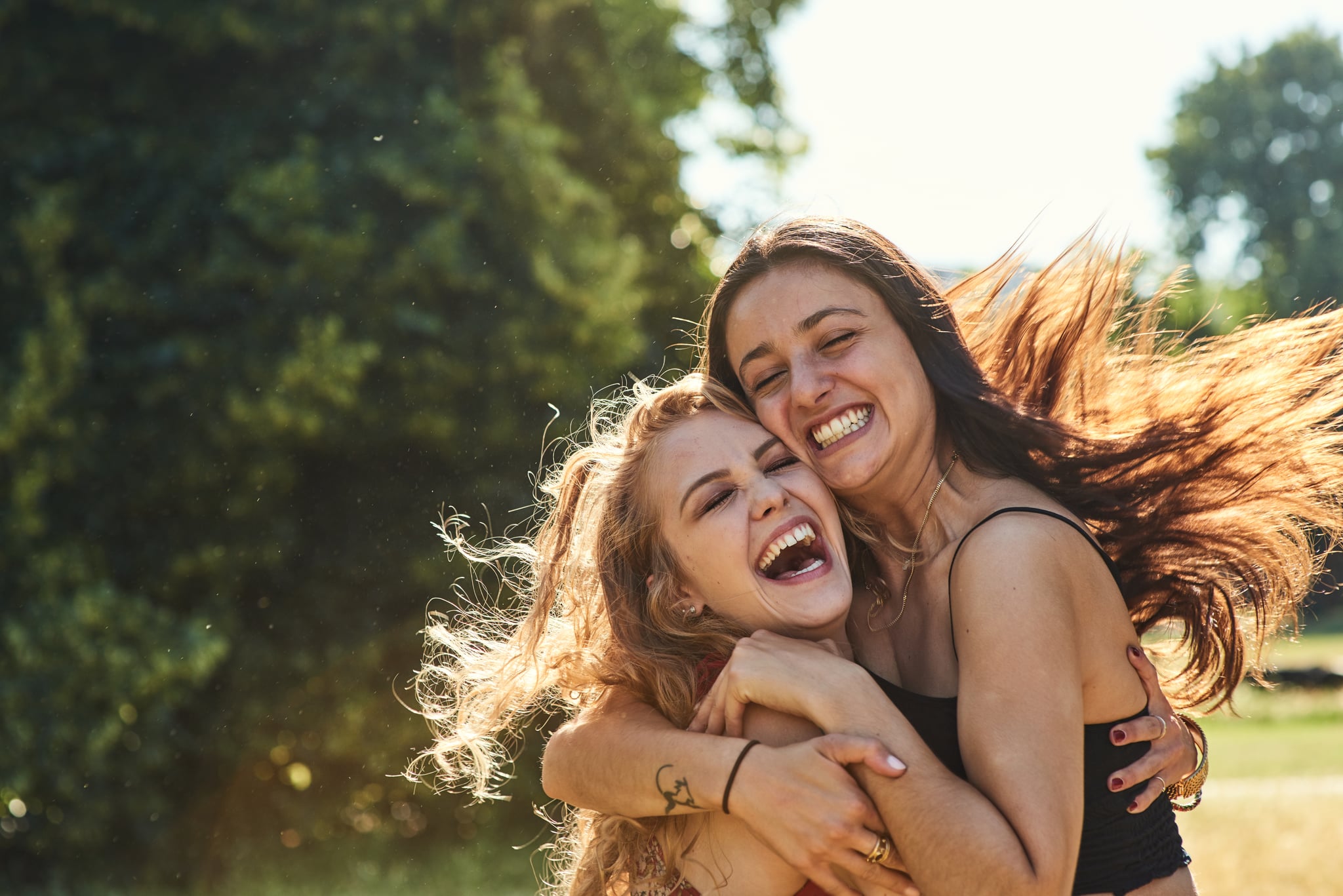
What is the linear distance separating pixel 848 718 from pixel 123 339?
796 cm

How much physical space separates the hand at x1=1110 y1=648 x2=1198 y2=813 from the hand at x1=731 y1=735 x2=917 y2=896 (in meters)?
0.70

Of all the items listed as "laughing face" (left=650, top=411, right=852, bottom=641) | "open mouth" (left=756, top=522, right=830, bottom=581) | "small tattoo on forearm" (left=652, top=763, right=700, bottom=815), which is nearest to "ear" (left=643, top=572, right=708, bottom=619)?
"laughing face" (left=650, top=411, right=852, bottom=641)

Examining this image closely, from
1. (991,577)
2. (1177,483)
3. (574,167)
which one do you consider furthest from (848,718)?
(574,167)

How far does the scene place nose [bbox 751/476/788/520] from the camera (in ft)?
10.9

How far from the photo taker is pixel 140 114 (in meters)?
9.65

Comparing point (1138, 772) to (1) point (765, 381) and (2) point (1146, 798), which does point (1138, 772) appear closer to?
(2) point (1146, 798)

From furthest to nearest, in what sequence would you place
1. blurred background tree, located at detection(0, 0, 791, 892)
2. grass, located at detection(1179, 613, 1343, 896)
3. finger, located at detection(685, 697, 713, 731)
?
grass, located at detection(1179, 613, 1343, 896) < blurred background tree, located at detection(0, 0, 791, 892) < finger, located at detection(685, 697, 713, 731)

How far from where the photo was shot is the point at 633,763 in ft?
10.6

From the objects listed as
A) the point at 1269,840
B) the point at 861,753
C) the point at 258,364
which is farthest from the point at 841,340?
the point at 1269,840

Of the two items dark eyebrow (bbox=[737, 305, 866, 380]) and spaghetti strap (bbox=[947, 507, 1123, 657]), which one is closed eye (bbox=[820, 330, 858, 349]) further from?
spaghetti strap (bbox=[947, 507, 1123, 657])

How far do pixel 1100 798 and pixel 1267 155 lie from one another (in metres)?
44.8

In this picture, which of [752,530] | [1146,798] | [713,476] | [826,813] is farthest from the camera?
[713,476]

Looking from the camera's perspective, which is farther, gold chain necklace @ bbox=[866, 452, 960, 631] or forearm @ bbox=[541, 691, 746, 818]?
gold chain necklace @ bbox=[866, 452, 960, 631]

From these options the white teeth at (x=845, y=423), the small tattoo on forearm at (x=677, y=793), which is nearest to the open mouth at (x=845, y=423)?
the white teeth at (x=845, y=423)
